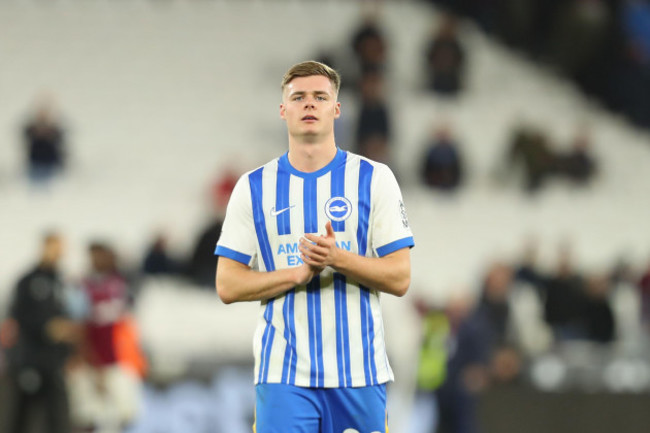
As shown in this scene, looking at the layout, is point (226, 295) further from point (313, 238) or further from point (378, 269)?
point (378, 269)

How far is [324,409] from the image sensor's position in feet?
12.9

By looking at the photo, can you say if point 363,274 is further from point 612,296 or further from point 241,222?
point 612,296

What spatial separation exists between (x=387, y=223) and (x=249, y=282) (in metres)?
0.53

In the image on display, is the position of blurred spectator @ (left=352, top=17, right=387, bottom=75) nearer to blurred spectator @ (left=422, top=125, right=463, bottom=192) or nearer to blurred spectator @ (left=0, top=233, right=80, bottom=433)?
blurred spectator @ (left=422, top=125, right=463, bottom=192)

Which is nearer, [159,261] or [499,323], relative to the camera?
[499,323]

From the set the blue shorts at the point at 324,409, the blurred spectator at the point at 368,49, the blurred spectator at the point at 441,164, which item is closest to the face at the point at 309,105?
the blue shorts at the point at 324,409

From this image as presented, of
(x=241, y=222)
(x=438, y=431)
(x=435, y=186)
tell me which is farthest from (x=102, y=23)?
(x=241, y=222)

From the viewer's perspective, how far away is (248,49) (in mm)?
16922

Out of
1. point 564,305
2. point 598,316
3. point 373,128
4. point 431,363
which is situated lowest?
point 431,363

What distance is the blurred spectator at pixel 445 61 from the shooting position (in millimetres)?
16391

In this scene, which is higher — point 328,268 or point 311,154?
point 311,154

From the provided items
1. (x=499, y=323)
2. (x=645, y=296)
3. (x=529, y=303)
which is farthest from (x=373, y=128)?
(x=645, y=296)

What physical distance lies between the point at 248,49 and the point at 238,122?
145 centimetres

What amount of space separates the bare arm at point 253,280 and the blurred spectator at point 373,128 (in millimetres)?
10872
